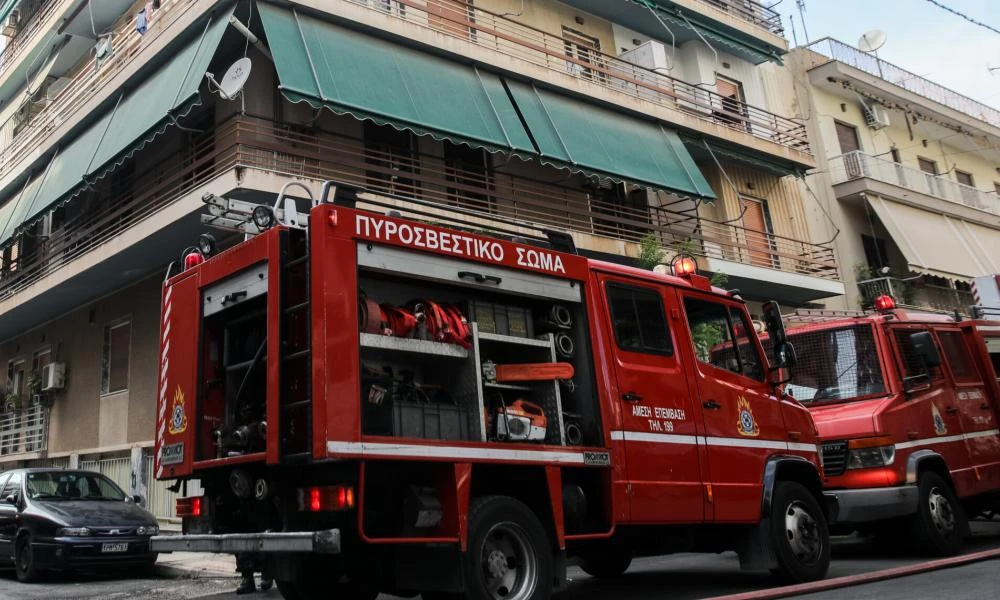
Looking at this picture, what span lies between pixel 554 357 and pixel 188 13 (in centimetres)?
1003

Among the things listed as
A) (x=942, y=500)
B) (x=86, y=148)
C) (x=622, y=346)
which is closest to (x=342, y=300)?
(x=622, y=346)

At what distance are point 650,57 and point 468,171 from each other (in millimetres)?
6488

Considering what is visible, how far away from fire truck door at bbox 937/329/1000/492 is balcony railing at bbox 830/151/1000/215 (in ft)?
46.5

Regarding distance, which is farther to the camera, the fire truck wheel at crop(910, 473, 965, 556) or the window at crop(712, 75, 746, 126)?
the window at crop(712, 75, 746, 126)

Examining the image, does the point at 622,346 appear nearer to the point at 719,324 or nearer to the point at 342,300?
the point at 719,324

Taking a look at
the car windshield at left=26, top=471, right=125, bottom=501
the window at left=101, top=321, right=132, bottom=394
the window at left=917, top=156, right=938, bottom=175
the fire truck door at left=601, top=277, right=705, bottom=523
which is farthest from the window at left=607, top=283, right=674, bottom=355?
the window at left=917, top=156, right=938, bottom=175

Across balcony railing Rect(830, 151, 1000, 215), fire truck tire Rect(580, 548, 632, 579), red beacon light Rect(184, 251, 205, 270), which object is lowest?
fire truck tire Rect(580, 548, 632, 579)

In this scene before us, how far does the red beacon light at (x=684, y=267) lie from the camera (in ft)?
25.6

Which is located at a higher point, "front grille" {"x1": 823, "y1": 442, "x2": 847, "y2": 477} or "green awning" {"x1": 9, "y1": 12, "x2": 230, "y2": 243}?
"green awning" {"x1": 9, "y1": 12, "x2": 230, "y2": 243}

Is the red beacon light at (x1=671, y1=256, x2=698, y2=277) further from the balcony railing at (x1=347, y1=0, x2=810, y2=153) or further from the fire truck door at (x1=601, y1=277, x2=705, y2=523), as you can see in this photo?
the balcony railing at (x1=347, y1=0, x2=810, y2=153)

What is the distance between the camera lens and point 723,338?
7758 mm

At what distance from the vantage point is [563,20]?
19.2 m

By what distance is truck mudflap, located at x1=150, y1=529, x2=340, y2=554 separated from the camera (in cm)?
487

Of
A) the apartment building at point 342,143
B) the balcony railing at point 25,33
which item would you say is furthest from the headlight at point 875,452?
the balcony railing at point 25,33
